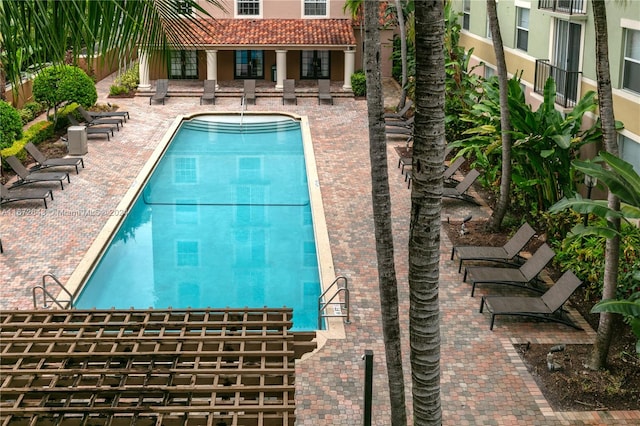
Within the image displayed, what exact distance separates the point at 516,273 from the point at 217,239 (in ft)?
23.8

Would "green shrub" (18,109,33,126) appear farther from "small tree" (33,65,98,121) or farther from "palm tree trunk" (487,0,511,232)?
"palm tree trunk" (487,0,511,232)

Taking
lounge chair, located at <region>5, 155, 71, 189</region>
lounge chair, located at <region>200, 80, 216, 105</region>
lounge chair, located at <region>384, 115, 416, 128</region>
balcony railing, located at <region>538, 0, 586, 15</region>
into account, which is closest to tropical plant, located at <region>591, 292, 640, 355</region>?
balcony railing, located at <region>538, 0, 586, 15</region>

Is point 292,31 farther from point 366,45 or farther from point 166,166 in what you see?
point 366,45

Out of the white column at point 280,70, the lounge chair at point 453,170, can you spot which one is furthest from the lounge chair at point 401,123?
the white column at point 280,70

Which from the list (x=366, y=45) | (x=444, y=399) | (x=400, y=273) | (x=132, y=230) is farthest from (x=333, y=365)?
(x=132, y=230)

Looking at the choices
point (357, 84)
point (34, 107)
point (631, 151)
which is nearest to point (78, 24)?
point (631, 151)

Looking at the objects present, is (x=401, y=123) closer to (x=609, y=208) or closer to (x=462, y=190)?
(x=462, y=190)

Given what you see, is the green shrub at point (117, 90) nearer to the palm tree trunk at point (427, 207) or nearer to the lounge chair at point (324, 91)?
the lounge chair at point (324, 91)

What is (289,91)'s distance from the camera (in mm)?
34531

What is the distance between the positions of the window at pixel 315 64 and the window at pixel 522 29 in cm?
1449

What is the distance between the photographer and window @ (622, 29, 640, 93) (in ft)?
54.6

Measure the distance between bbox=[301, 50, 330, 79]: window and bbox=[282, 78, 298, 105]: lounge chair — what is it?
3773 mm

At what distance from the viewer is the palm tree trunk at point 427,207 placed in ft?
23.7

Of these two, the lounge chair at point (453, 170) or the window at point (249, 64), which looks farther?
the window at point (249, 64)
